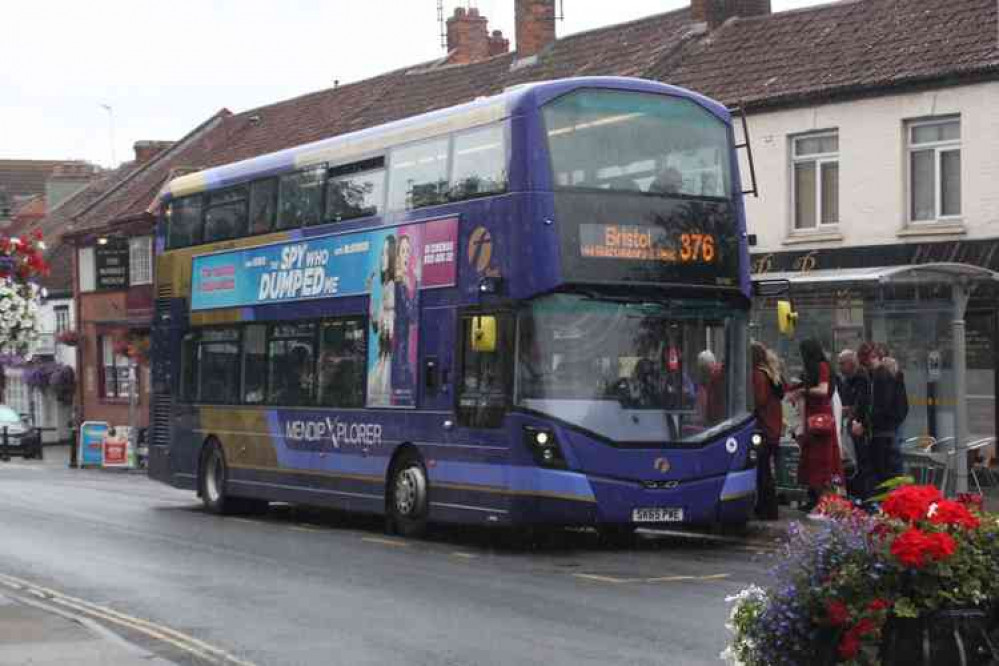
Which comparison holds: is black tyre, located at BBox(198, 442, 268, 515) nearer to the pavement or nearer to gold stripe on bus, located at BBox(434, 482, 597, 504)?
gold stripe on bus, located at BBox(434, 482, 597, 504)

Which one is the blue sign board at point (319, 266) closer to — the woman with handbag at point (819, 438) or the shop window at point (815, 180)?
the woman with handbag at point (819, 438)

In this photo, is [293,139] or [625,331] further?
[293,139]

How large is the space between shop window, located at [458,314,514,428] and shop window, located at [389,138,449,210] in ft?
5.10

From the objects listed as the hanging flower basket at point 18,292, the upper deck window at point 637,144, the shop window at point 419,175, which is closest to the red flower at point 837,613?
the hanging flower basket at point 18,292

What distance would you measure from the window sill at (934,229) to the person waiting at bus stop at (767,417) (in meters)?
8.83

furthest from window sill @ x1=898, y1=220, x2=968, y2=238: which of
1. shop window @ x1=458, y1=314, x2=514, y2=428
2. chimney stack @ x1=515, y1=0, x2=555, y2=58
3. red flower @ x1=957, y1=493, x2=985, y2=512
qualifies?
red flower @ x1=957, y1=493, x2=985, y2=512

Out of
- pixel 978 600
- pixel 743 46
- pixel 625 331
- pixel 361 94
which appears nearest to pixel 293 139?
pixel 361 94

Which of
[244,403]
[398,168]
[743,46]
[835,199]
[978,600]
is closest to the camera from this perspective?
[978,600]

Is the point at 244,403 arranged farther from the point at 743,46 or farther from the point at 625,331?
the point at 743,46

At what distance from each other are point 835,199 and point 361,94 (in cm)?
2649

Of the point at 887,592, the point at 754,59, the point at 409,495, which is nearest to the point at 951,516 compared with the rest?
the point at 887,592

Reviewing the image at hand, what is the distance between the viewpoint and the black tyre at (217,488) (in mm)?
23188

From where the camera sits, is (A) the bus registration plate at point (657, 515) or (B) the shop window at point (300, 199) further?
(B) the shop window at point (300, 199)

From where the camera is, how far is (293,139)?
53.5 metres
